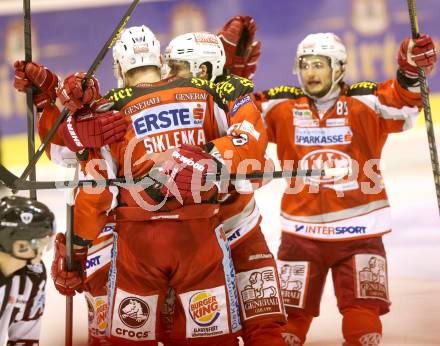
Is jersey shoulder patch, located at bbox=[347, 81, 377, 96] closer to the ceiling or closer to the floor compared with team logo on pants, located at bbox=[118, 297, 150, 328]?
closer to the ceiling

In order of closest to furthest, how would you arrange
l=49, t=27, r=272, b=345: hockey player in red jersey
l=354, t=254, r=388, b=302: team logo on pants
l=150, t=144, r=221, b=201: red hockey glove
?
l=150, t=144, r=221, b=201: red hockey glove
l=49, t=27, r=272, b=345: hockey player in red jersey
l=354, t=254, r=388, b=302: team logo on pants

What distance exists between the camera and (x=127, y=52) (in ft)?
10.6

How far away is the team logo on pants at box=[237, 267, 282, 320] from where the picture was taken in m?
3.35

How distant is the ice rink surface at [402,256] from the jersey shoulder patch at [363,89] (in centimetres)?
103

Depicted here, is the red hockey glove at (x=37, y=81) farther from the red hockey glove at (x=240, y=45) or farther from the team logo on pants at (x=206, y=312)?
the team logo on pants at (x=206, y=312)

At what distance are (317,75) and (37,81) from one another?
1.18 metres

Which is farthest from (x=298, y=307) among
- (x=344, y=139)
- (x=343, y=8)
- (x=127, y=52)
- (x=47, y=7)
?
(x=47, y=7)

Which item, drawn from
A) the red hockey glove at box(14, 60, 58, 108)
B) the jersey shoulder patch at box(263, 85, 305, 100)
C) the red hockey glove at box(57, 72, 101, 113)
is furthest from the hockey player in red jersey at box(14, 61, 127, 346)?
the jersey shoulder patch at box(263, 85, 305, 100)

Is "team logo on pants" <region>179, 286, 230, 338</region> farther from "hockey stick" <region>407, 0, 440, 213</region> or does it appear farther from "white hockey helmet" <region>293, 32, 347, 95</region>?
"white hockey helmet" <region>293, 32, 347, 95</region>

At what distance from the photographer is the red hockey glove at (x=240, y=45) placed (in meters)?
4.12

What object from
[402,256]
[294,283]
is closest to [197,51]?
[294,283]

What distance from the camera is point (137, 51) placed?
3.24 metres

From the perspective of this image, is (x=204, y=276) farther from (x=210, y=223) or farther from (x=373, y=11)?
(x=373, y=11)

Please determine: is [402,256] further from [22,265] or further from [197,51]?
[22,265]
